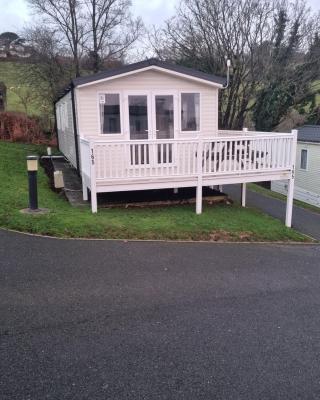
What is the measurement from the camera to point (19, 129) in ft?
66.6

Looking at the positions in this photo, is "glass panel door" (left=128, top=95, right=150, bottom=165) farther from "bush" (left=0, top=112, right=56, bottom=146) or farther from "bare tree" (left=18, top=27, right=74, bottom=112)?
"bare tree" (left=18, top=27, right=74, bottom=112)

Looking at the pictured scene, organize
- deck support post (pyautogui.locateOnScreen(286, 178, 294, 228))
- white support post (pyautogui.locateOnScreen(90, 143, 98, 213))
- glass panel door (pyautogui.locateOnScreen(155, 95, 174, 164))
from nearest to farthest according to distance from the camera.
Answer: white support post (pyautogui.locateOnScreen(90, 143, 98, 213)) → deck support post (pyautogui.locateOnScreen(286, 178, 294, 228)) → glass panel door (pyautogui.locateOnScreen(155, 95, 174, 164))

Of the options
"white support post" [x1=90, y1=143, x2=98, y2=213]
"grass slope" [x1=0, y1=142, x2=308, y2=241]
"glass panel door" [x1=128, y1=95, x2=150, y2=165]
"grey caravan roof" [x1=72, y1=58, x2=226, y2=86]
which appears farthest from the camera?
"glass panel door" [x1=128, y1=95, x2=150, y2=165]

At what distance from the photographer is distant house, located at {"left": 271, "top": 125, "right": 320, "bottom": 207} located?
1955cm

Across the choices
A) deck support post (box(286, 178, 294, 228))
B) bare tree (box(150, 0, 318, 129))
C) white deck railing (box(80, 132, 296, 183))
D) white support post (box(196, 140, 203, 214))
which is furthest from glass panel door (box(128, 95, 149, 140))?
bare tree (box(150, 0, 318, 129))

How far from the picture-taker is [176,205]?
963 cm

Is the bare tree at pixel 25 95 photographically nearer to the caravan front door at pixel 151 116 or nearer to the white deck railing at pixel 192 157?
the caravan front door at pixel 151 116

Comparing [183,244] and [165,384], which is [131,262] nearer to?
[183,244]

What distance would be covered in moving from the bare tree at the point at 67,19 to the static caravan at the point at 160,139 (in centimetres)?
1774

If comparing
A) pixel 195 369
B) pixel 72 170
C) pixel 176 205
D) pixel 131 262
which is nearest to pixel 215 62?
pixel 72 170

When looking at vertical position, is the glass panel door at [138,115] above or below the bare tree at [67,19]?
below

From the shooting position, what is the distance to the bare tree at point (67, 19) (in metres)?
25.8

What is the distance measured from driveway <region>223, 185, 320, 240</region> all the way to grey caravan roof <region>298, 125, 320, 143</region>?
523 cm

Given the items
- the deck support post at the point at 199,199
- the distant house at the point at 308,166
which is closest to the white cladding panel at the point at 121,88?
the deck support post at the point at 199,199
